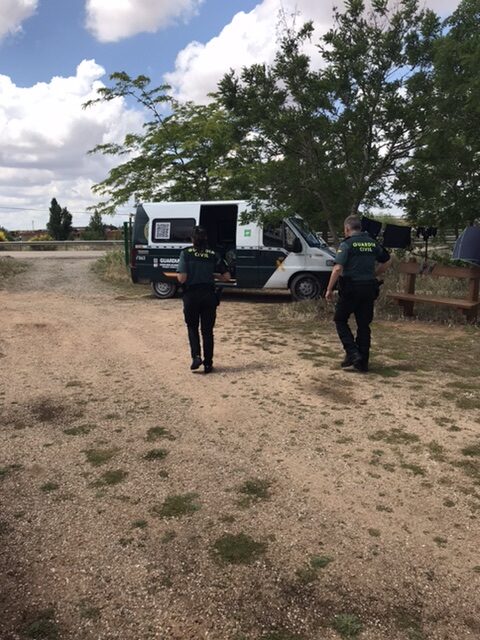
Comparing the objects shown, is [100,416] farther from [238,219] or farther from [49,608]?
[238,219]

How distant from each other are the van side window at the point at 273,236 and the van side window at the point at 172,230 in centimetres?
186

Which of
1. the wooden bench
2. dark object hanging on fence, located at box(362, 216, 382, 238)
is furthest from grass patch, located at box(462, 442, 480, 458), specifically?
dark object hanging on fence, located at box(362, 216, 382, 238)

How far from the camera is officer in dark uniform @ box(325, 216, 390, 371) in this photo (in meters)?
5.84

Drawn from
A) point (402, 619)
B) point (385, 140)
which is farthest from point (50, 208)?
point (402, 619)

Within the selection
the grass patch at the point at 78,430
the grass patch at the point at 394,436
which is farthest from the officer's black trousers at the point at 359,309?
the grass patch at the point at 78,430

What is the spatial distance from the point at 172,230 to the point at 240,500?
9.76 m

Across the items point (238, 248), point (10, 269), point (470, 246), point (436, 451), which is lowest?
point (436, 451)

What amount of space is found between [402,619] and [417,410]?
262 centimetres

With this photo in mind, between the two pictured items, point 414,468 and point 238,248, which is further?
point 238,248

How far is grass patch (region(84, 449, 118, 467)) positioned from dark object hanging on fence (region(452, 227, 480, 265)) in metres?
6.90

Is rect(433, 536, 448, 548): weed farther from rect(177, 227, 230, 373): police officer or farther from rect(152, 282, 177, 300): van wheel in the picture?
rect(152, 282, 177, 300): van wheel

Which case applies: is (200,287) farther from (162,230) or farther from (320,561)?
(162,230)

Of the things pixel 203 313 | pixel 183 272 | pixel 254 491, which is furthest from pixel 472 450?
pixel 183 272

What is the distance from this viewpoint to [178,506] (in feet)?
10.3
